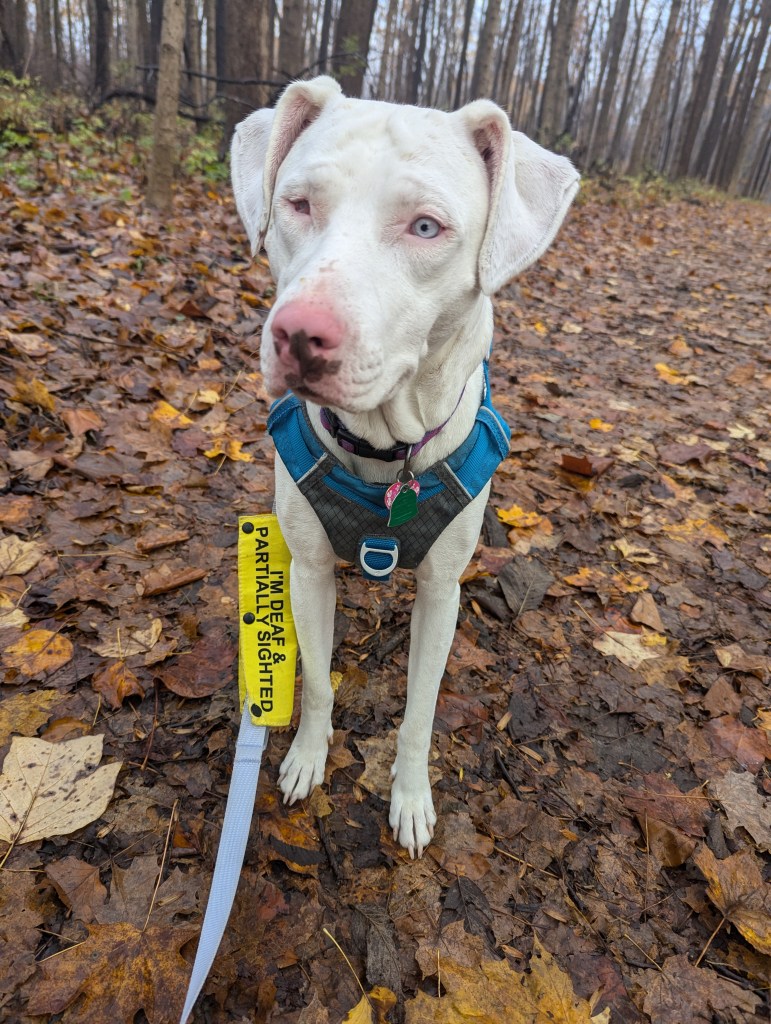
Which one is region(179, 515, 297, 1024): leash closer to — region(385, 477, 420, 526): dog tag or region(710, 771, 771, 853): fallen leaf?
region(385, 477, 420, 526): dog tag

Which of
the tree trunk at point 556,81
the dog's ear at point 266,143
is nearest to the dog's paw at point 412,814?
the dog's ear at point 266,143

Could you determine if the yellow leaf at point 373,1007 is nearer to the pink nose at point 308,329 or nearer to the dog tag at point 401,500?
the dog tag at point 401,500

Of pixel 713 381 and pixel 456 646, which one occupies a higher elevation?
pixel 713 381

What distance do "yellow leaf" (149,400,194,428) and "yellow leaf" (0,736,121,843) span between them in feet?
7.33

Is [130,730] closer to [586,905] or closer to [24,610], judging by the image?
[24,610]

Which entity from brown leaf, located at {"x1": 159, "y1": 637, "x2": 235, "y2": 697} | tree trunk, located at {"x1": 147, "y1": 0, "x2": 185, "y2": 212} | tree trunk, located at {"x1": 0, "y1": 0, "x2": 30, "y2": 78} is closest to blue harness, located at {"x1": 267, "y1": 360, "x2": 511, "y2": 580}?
brown leaf, located at {"x1": 159, "y1": 637, "x2": 235, "y2": 697}

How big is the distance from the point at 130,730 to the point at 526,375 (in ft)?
15.0

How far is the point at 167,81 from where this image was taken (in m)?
6.72

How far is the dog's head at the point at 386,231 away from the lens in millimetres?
1377

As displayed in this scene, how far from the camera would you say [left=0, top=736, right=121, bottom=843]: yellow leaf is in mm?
1922

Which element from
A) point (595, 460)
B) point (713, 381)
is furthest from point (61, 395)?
point (713, 381)

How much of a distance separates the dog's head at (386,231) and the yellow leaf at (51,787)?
5.08 feet

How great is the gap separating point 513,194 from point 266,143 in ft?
2.55

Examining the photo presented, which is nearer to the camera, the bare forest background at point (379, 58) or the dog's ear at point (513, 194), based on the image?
the dog's ear at point (513, 194)
